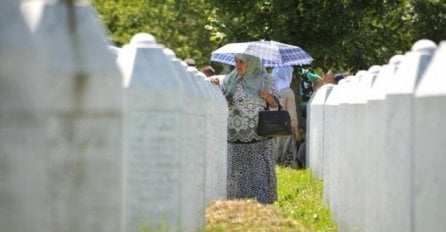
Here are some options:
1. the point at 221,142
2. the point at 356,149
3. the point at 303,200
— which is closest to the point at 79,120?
the point at 356,149

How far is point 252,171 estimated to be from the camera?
1708 cm

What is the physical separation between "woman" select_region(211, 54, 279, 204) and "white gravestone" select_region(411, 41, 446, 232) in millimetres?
8475

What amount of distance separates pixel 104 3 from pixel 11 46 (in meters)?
51.3

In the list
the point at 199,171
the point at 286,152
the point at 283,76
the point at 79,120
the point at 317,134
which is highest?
the point at 79,120

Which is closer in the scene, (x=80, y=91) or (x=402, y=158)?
(x=80, y=91)

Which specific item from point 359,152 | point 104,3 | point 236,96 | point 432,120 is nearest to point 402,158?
point 432,120

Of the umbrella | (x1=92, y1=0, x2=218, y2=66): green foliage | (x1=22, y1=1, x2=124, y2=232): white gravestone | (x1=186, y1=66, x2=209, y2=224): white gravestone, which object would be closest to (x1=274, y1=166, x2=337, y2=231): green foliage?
the umbrella

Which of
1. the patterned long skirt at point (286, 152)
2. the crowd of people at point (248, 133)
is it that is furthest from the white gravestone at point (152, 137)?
the patterned long skirt at point (286, 152)

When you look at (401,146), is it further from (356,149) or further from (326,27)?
(326,27)

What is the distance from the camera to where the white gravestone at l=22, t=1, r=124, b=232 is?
5.86m

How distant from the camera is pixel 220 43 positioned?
98.2 feet

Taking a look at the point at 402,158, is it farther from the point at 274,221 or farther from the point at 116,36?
the point at 116,36

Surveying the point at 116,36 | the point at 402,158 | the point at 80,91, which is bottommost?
the point at 116,36

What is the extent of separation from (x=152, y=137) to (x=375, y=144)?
7.97ft
